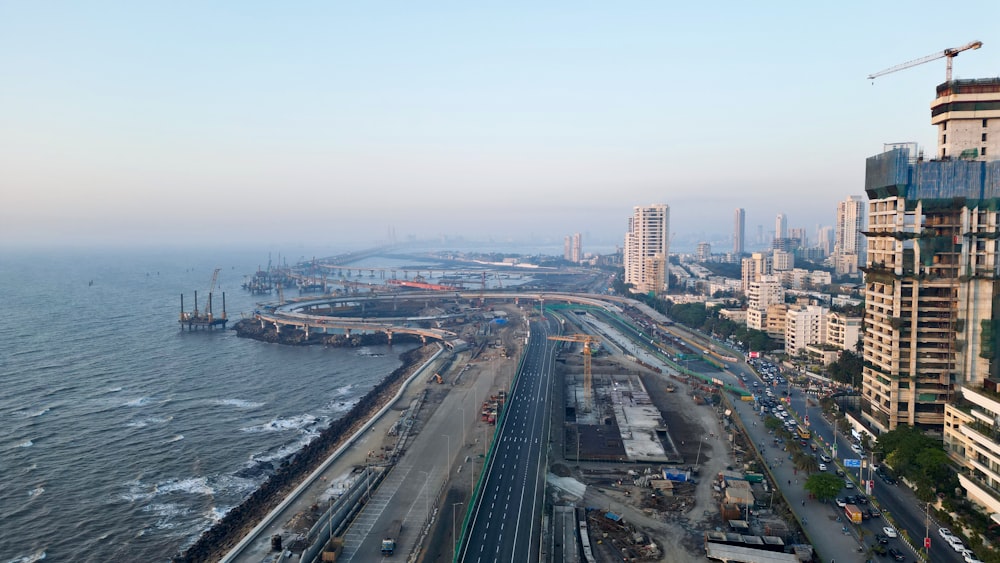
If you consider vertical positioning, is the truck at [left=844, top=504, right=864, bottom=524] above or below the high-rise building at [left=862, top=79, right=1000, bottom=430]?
below

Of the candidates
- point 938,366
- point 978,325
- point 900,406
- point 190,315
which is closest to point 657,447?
point 900,406

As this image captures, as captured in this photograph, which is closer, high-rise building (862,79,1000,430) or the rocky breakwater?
high-rise building (862,79,1000,430)

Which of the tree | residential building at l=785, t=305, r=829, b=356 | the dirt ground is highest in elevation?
residential building at l=785, t=305, r=829, b=356

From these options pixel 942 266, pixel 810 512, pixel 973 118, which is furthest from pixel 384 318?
pixel 973 118

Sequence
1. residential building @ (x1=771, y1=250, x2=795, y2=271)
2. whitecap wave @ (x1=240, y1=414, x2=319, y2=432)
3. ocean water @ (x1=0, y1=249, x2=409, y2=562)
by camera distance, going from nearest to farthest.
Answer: ocean water @ (x1=0, y1=249, x2=409, y2=562) → whitecap wave @ (x1=240, y1=414, x2=319, y2=432) → residential building @ (x1=771, y1=250, x2=795, y2=271)

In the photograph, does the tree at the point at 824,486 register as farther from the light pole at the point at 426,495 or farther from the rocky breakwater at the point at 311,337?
the rocky breakwater at the point at 311,337

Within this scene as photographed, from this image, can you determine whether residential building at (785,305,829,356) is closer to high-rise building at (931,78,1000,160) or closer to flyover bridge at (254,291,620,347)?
high-rise building at (931,78,1000,160)

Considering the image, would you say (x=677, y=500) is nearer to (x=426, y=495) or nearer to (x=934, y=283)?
(x=426, y=495)

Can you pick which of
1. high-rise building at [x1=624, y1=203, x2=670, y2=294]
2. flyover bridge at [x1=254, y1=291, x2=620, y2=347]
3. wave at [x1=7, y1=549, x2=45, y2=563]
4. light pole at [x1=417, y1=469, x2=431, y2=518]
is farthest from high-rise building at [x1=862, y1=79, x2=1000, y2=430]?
high-rise building at [x1=624, y1=203, x2=670, y2=294]
